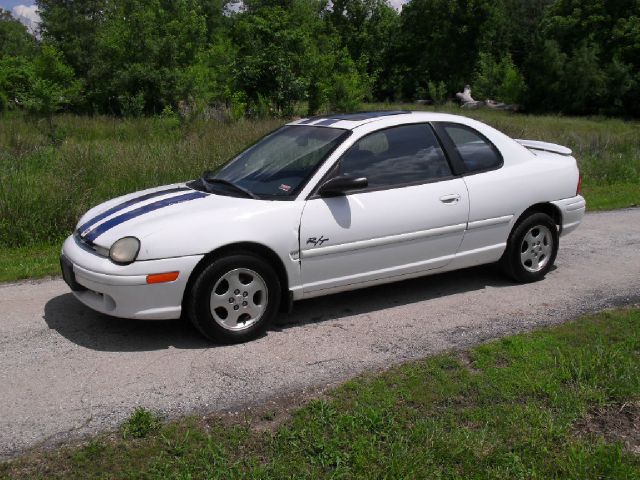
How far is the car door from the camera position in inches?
205

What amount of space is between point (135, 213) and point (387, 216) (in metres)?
1.95

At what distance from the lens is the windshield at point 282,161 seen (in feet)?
17.4

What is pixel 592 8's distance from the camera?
58.6 meters

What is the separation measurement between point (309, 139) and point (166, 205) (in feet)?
4.33

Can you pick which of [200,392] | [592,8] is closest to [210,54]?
[200,392]

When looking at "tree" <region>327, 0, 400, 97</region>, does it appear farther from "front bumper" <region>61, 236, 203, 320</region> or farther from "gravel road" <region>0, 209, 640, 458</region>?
"front bumper" <region>61, 236, 203, 320</region>

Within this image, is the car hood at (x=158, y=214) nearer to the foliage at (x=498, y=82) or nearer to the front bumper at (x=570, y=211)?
the front bumper at (x=570, y=211)

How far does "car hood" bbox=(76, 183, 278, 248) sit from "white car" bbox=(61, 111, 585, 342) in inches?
0.6

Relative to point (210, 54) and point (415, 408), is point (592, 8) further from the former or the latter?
point (415, 408)

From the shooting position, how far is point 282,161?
5574 mm

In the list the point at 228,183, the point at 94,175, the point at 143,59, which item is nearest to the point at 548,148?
the point at 228,183

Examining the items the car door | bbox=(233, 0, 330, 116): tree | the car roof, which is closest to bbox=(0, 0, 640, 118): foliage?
bbox=(233, 0, 330, 116): tree

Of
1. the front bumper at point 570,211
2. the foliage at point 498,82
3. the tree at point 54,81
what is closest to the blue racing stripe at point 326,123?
the front bumper at point 570,211

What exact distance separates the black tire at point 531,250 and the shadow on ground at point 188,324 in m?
0.22
